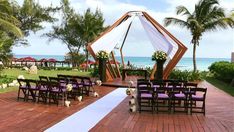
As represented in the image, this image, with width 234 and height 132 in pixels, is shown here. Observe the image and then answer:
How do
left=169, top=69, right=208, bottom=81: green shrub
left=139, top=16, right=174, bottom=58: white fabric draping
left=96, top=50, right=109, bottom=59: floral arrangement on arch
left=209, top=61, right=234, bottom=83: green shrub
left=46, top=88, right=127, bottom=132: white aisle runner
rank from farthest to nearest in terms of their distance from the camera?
left=169, top=69, right=208, bottom=81: green shrub, left=209, top=61, right=234, bottom=83: green shrub, left=96, top=50, right=109, bottom=59: floral arrangement on arch, left=139, top=16, right=174, bottom=58: white fabric draping, left=46, top=88, right=127, bottom=132: white aisle runner

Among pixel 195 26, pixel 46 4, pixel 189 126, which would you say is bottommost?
pixel 189 126

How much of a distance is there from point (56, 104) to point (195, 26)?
18327 mm

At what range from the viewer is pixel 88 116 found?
1044 centimetres

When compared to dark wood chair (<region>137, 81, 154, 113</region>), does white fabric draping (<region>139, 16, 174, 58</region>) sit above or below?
above

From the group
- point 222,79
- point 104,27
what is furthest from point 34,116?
point 104,27

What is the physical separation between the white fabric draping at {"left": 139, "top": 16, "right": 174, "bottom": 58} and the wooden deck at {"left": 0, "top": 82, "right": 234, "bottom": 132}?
7.07 metres

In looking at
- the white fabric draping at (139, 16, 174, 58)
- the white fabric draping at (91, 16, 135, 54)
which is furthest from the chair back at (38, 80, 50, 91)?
the white fabric draping at (139, 16, 174, 58)

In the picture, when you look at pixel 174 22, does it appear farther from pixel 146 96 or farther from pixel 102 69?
pixel 146 96

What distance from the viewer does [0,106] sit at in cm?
1168

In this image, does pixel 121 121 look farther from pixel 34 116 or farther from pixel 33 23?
pixel 33 23

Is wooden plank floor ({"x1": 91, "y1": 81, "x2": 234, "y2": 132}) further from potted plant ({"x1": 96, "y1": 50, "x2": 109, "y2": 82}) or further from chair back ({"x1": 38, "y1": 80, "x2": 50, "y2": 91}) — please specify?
potted plant ({"x1": 96, "y1": 50, "x2": 109, "y2": 82})

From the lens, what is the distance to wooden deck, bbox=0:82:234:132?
9055mm

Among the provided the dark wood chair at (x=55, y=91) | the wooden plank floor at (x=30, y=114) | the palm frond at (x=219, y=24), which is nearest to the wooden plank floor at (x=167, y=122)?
the wooden plank floor at (x=30, y=114)

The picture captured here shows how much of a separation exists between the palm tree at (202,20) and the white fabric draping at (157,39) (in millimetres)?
7712
